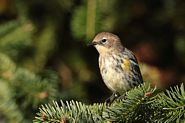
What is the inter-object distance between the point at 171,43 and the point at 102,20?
1.32 metres

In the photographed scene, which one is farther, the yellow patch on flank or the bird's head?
the bird's head

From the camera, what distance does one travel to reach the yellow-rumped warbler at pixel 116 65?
14.3 feet

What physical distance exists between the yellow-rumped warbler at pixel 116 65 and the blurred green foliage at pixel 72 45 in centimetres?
15

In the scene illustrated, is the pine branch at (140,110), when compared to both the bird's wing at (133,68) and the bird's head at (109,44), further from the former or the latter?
the bird's head at (109,44)

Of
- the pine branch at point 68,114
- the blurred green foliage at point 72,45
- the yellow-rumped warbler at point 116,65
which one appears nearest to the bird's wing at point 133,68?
the yellow-rumped warbler at point 116,65

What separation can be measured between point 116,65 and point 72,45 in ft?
2.22

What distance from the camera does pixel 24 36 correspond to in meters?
4.29

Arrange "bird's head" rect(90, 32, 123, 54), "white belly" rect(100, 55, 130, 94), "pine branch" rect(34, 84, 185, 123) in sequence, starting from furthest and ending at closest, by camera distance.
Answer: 1. "bird's head" rect(90, 32, 123, 54)
2. "white belly" rect(100, 55, 130, 94)
3. "pine branch" rect(34, 84, 185, 123)

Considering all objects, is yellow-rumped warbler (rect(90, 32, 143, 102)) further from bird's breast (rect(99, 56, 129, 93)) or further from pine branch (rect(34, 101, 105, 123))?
pine branch (rect(34, 101, 105, 123))

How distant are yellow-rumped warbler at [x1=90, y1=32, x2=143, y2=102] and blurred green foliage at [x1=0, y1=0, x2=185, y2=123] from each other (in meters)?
0.15

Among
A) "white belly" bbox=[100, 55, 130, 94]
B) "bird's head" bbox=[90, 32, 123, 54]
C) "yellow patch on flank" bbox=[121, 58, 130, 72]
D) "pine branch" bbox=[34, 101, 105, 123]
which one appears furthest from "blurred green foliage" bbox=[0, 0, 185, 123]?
"pine branch" bbox=[34, 101, 105, 123]

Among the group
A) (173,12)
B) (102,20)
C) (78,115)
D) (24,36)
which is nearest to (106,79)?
(102,20)

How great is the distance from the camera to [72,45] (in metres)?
5.01

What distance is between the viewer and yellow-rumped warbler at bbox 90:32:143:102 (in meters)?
4.35
